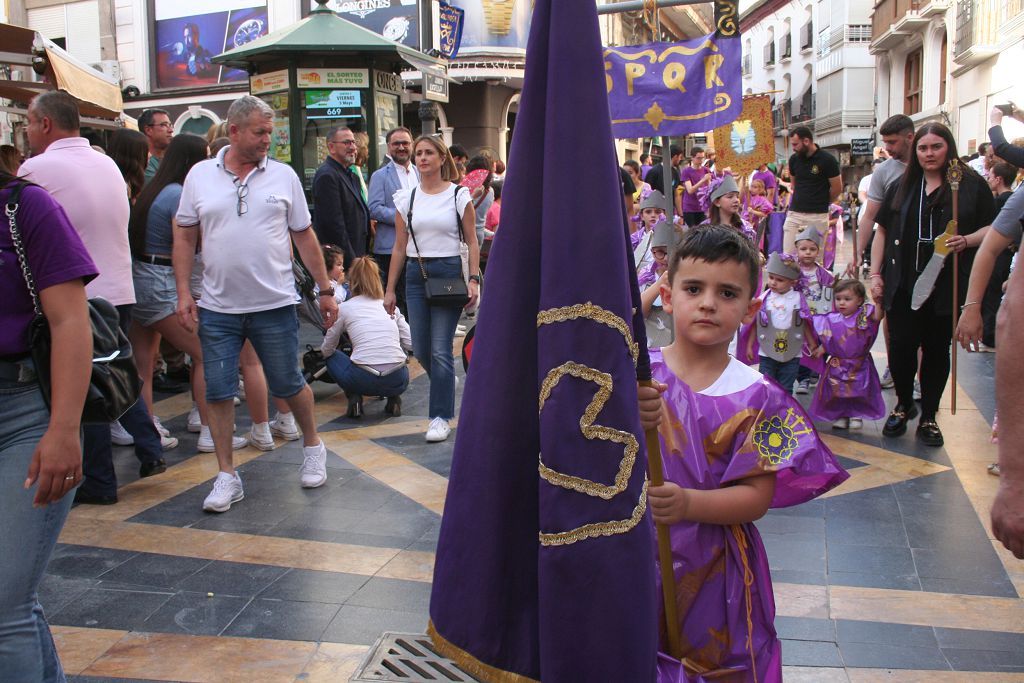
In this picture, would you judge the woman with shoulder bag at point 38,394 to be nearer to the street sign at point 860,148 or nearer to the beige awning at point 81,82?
the beige awning at point 81,82

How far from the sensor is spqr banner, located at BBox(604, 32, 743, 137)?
4801 mm

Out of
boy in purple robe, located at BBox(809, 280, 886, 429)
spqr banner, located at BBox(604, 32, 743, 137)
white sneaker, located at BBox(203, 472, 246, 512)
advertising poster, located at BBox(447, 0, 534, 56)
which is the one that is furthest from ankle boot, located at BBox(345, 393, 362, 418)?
advertising poster, located at BBox(447, 0, 534, 56)

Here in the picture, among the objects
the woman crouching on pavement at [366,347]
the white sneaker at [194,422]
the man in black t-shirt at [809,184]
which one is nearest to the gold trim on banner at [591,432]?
the woman crouching on pavement at [366,347]

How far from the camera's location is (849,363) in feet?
21.4

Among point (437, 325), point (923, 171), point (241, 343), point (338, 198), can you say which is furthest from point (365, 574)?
point (338, 198)

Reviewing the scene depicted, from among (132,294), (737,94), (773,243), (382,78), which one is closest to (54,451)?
(132,294)

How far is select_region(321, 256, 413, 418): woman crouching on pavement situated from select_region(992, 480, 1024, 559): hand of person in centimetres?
528

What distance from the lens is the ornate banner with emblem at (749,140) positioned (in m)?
9.95

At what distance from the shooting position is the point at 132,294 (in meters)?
5.22

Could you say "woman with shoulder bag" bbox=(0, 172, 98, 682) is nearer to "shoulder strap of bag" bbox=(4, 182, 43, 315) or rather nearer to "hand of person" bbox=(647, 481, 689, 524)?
"shoulder strap of bag" bbox=(4, 182, 43, 315)

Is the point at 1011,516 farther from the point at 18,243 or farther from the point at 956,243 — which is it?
the point at 956,243

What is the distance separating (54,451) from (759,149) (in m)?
8.98

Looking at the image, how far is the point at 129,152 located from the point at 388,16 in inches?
703

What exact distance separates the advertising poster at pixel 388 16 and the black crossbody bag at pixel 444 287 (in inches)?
685
